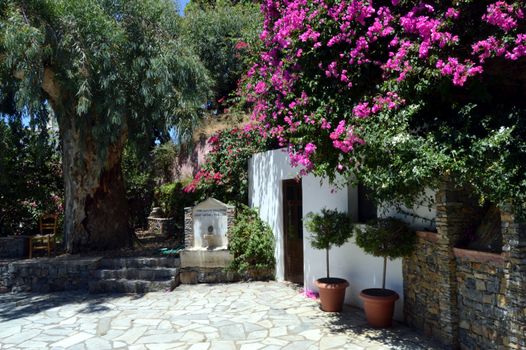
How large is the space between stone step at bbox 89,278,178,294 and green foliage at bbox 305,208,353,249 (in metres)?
3.72

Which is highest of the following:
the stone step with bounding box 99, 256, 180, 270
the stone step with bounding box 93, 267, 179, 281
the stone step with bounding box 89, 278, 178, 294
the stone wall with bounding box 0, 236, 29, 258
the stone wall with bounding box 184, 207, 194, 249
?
the stone wall with bounding box 184, 207, 194, 249

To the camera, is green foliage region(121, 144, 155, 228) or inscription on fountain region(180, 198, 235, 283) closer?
inscription on fountain region(180, 198, 235, 283)

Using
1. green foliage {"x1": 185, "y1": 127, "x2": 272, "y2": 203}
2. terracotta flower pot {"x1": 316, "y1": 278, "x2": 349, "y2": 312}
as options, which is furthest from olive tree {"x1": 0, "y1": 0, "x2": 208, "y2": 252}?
terracotta flower pot {"x1": 316, "y1": 278, "x2": 349, "y2": 312}

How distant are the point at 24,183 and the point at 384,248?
10.9m

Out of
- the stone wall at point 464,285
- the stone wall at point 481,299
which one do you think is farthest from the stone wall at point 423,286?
the stone wall at point 481,299

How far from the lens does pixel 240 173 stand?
35.8 feet

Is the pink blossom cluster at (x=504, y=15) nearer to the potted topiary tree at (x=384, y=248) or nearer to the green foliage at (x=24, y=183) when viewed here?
the potted topiary tree at (x=384, y=248)

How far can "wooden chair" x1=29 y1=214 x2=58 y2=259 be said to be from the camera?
1127cm

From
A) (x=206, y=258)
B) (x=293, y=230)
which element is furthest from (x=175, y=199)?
(x=293, y=230)

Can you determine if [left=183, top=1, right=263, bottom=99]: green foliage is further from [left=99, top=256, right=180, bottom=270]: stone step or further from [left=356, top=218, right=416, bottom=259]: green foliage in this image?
[left=356, top=218, right=416, bottom=259]: green foliage

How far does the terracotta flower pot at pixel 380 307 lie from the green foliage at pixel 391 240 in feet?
1.98

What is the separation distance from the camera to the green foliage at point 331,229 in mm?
6965

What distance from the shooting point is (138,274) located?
31.1 feet

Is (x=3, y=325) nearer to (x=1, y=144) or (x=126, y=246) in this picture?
(x=126, y=246)
